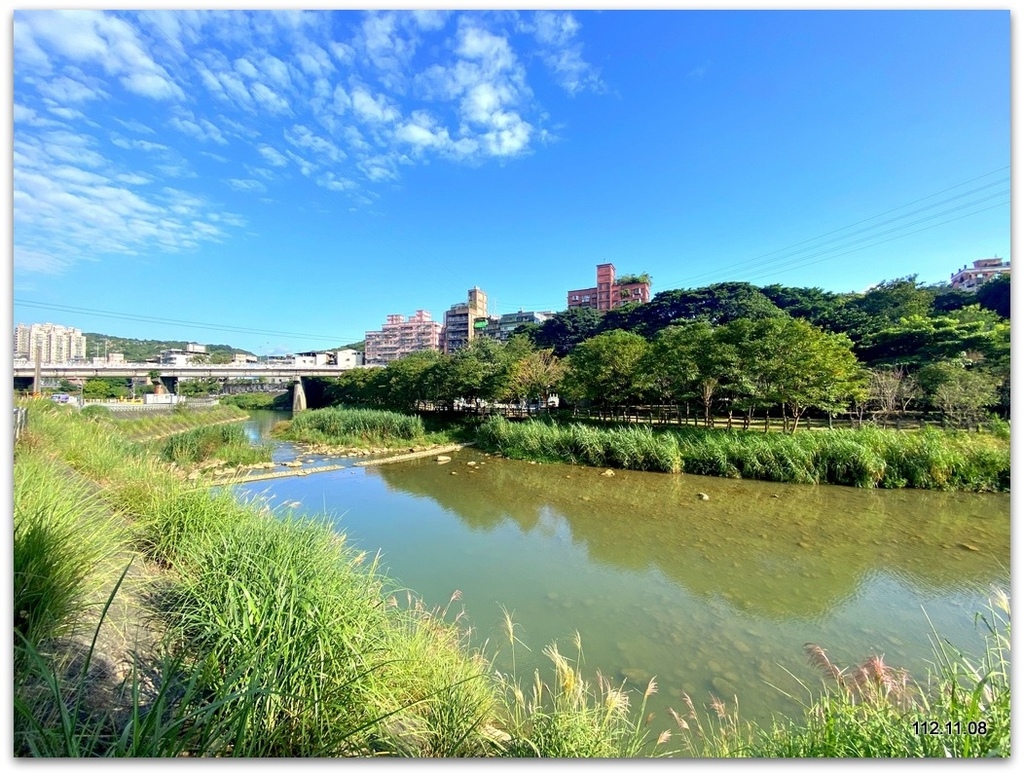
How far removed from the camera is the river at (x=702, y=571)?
152 inches

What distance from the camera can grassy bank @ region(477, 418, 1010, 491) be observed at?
30.3 ft

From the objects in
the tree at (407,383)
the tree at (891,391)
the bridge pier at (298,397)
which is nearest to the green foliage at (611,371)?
the tree at (891,391)

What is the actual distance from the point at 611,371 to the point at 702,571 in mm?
11597

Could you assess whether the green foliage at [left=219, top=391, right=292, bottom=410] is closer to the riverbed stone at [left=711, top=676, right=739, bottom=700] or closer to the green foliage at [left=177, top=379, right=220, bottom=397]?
the green foliage at [left=177, top=379, right=220, bottom=397]

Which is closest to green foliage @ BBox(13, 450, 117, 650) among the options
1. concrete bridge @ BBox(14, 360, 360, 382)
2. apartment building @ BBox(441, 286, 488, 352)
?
concrete bridge @ BBox(14, 360, 360, 382)

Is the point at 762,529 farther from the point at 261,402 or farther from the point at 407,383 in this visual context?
the point at 261,402

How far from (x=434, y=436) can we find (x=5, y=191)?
17.7 metres

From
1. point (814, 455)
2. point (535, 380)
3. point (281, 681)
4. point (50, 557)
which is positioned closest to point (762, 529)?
point (814, 455)

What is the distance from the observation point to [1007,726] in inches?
65.6

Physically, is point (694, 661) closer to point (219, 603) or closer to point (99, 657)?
point (219, 603)

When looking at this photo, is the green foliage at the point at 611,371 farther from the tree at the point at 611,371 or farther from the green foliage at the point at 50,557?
the green foliage at the point at 50,557

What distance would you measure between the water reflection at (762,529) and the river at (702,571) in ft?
0.11

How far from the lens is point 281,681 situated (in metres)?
1.88

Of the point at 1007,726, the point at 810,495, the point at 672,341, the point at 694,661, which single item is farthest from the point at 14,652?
the point at 672,341
